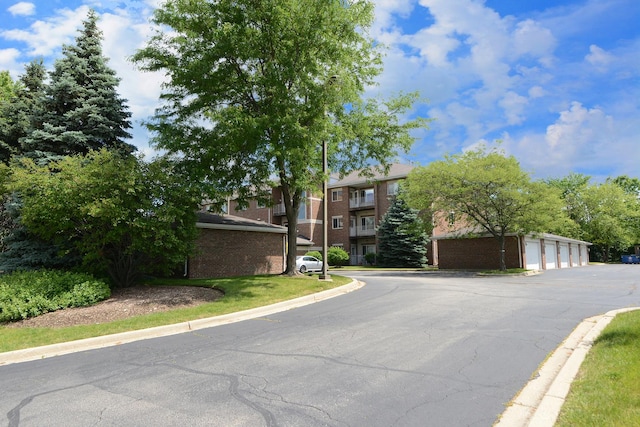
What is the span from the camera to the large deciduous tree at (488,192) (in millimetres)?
26547

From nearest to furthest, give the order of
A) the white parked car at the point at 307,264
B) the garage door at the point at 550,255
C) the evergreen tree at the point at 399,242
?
the white parked car at the point at 307,264 → the garage door at the point at 550,255 → the evergreen tree at the point at 399,242

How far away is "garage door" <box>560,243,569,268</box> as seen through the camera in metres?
42.7

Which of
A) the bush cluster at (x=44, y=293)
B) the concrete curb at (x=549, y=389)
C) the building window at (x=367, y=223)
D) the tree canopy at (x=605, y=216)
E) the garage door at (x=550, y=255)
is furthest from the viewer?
the tree canopy at (x=605, y=216)

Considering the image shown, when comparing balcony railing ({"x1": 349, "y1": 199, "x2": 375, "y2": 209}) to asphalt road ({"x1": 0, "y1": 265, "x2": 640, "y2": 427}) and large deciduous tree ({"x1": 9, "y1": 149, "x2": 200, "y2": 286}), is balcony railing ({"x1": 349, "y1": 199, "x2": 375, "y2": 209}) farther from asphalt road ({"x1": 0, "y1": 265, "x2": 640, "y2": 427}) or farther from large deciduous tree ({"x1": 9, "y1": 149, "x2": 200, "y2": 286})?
asphalt road ({"x1": 0, "y1": 265, "x2": 640, "y2": 427})

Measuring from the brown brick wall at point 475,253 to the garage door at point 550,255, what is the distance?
7.03 m

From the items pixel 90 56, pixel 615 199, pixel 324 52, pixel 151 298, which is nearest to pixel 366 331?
pixel 151 298

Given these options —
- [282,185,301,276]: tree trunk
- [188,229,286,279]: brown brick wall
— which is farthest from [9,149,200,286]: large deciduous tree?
[282,185,301,276]: tree trunk

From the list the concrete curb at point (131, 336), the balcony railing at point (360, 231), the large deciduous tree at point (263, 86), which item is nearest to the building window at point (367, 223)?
the balcony railing at point (360, 231)

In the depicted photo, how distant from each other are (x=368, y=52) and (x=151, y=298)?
1316 centimetres

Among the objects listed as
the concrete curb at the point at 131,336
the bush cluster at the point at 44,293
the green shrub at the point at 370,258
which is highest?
the green shrub at the point at 370,258

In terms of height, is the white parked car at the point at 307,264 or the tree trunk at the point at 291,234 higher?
the tree trunk at the point at 291,234

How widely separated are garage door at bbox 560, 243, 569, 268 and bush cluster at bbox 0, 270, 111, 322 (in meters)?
42.8

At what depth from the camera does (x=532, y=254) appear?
34656 mm

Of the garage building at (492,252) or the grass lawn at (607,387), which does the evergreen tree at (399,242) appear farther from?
the grass lawn at (607,387)
